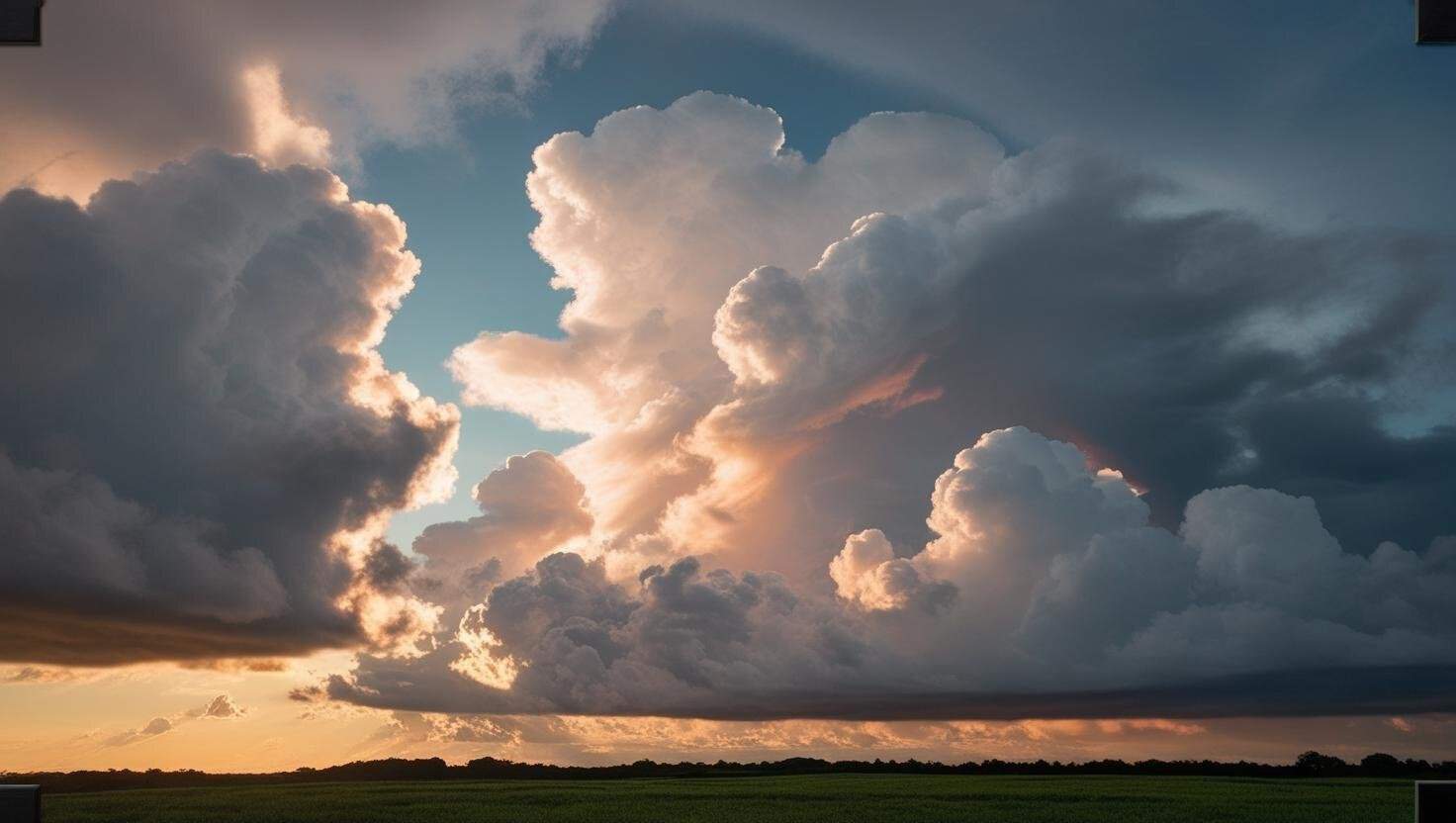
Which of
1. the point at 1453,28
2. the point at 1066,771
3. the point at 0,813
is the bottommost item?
the point at 1066,771

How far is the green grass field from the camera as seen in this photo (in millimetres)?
36594

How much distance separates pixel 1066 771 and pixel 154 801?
54.0 m

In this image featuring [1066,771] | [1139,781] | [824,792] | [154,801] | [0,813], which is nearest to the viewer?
[0,813]

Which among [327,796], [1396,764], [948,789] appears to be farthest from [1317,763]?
[327,796]

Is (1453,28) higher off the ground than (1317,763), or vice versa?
(1453,28)

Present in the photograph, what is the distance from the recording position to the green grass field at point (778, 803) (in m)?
36.6

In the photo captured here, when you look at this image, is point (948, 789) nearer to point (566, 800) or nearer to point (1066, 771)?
point (566, 800)

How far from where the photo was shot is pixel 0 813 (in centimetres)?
1329

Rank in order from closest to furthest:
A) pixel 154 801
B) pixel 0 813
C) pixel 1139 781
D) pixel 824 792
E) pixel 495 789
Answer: pixel 0 813 < pixel 154 801 < pixel 824 792 < pixel 495 789 < pixel 1139 781

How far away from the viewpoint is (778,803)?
41156 mm

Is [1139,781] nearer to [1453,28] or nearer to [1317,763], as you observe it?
[1317,763]

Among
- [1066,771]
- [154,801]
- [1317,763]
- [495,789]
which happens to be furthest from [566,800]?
[1317,763]

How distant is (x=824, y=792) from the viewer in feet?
154

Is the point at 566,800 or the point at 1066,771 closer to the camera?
the point at 566,800
